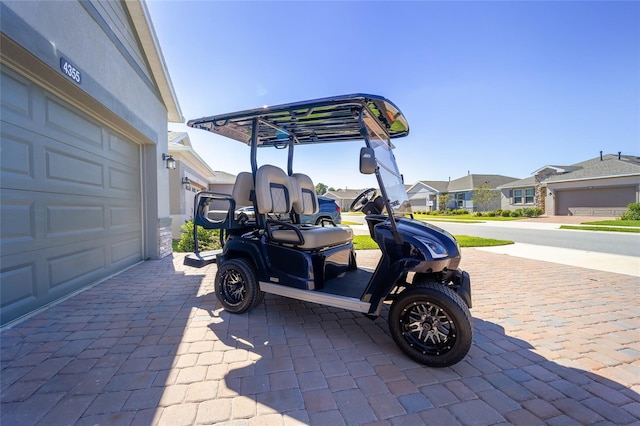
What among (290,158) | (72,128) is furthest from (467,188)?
(72,128)

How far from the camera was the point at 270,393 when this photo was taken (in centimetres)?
184

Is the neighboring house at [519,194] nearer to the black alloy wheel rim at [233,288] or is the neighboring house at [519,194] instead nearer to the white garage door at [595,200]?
the white garage door at [595,200]

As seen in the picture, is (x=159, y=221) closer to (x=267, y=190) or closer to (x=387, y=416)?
(x=267, y=190)

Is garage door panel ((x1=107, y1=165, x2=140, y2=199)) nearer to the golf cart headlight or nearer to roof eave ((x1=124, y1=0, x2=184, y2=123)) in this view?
roof eave ((x1=124, y1=0, x2=184, y2=123))

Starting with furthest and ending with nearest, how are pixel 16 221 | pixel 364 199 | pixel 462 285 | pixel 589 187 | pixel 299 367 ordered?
pixel 589 187, pixel 364 199, pixel 16 221, pixel 462 285, pixel 299 367

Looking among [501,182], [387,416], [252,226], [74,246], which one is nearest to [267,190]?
[252,226]

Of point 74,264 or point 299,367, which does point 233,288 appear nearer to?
point 299,367

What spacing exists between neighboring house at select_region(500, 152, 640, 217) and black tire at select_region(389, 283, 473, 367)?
82.2 ft

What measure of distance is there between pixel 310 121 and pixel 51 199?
3.26m

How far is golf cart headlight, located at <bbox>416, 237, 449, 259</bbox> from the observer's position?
2246mm

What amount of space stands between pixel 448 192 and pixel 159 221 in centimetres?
3351

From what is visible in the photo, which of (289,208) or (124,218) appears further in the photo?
(124,218)

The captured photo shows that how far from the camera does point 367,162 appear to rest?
2393 millimetres

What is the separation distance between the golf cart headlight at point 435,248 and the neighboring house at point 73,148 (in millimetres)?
3943
